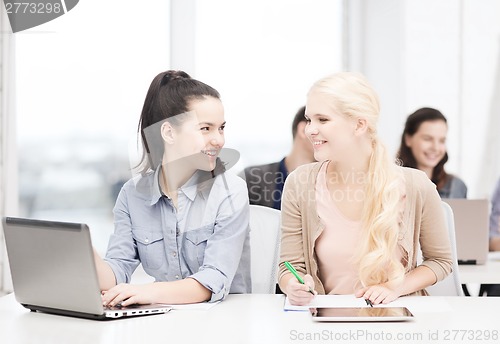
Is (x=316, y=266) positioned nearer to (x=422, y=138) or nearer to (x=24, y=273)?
(x=24, y=273)

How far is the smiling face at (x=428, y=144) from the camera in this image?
3281 mm

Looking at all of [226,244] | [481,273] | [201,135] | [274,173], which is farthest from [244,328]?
[274,173]

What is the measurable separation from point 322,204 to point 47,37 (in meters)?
2.86

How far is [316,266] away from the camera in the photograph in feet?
6.09

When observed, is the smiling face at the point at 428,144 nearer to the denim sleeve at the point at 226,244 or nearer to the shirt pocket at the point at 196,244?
the denim sleeve at the point at 226,244

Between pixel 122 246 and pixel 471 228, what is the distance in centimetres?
141

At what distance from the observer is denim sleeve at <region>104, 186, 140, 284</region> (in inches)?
71.1

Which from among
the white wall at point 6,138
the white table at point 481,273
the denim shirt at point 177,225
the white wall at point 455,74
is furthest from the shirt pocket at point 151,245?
the white wall at point 455,74

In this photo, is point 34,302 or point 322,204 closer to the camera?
point 34,302

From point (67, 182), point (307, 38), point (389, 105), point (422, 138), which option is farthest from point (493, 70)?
point (67, 182)

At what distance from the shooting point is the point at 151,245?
6.06 feet

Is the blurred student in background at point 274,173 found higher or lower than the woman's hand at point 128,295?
higher

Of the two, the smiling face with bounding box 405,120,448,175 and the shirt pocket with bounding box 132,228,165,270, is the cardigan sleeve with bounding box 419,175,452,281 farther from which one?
the smiling face with bounding box 405,120,448,175

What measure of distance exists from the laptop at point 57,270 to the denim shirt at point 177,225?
279mm
